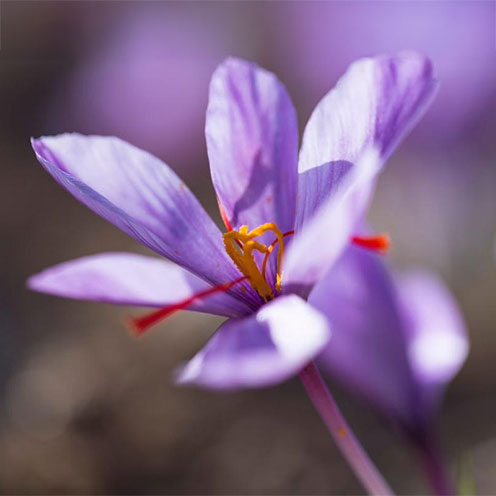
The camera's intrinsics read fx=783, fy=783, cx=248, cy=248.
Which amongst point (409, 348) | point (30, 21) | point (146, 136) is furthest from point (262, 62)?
point (409, 348)

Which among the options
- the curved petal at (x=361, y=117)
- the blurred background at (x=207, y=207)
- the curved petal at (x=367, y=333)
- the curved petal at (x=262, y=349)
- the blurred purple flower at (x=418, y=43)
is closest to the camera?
the curved petal at (x=262, y=349)

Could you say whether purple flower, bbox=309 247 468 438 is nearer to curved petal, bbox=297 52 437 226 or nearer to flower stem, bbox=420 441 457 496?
flower stem, bbox=420 441 457 496

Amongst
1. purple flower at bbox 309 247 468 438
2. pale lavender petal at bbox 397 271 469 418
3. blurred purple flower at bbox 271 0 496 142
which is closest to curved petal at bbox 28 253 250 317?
purple flower at bbox 309 247 468 438

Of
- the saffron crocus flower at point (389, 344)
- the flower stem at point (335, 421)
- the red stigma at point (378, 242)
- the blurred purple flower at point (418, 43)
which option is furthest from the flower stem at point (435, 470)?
the blurred purple flower at point (418, 43)

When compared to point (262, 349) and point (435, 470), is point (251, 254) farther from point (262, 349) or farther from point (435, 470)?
point (435, 470)

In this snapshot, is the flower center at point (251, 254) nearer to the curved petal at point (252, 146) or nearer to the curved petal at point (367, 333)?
the curved petal at point (252, 146)

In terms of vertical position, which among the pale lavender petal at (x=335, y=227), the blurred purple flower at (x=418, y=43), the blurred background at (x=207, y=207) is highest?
the pale lavender petal at (x=335, y=227)

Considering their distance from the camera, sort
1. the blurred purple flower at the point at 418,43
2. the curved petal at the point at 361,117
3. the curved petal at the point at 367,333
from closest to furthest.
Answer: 1. the curved petal at the point at 361,117
2. the curved petal at the point at 367,333
3. the blurred purple flower at the point at 418,43
